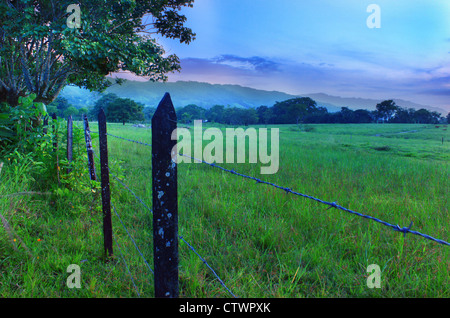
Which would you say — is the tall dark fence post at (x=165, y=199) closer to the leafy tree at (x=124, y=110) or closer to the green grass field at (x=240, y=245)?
the green grass field at (x=240, y=245)

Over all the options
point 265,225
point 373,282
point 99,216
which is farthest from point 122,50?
point 373,282

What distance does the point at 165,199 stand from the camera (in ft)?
4.58

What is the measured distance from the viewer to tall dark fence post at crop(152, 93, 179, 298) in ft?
4.42

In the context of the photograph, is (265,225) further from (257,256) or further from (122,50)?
(122,50)

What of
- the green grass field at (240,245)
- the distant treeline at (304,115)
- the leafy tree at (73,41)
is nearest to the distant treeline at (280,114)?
the distant treeline at (304,115)

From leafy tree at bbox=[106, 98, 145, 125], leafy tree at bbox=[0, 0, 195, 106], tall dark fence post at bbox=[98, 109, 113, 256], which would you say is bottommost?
tall dark fence post at bbox=[98, 109, 113, 256]

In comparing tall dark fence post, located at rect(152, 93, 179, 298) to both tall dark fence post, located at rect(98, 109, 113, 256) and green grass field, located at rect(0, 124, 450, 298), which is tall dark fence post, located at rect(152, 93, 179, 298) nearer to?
green grass field, located at rect(0, 124, 450, 298)

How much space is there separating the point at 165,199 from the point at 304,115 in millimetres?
88488

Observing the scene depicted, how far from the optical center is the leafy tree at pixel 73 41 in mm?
7621

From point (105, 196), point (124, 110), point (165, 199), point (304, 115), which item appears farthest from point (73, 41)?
point (304, 115)

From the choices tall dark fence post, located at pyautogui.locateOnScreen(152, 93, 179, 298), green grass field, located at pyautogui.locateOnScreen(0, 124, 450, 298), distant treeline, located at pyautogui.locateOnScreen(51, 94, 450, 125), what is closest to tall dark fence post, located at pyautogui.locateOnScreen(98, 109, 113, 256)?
green grass field, located at pyautogui.locateOnScreen(0, 124, 450, 298)

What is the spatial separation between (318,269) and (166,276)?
1682 mm

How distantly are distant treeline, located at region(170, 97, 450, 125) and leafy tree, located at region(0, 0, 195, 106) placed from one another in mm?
66827

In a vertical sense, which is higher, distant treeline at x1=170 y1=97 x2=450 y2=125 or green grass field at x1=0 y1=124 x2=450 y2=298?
distant treeline at x1=170 y1=97 x2=450 y2=125
